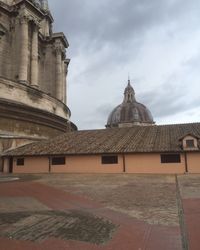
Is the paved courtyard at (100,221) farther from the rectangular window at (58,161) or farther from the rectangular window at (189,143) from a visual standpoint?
the rectangular window at (58,161)

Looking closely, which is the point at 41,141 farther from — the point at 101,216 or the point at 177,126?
the point at 101,216

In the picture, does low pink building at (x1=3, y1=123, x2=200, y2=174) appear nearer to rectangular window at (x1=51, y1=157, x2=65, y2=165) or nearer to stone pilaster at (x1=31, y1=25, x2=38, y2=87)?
rectangular window at (x1=51, y1=157, x2=65, y2=165)

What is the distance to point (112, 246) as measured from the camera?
226 inches

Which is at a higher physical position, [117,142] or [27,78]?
[27,78]

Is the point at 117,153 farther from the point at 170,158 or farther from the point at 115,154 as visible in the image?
the point at 170,158

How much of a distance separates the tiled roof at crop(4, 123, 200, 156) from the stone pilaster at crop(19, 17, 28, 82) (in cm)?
749

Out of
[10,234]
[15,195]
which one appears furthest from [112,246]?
[15,195]

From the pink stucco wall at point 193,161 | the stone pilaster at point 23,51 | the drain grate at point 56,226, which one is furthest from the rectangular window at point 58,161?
the drain grate at point 56,226

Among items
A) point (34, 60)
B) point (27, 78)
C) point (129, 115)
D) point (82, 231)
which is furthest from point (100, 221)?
point (129, 115)

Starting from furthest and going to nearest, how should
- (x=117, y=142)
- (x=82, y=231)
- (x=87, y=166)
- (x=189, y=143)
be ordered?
(x=117, y=142), (x=87, y=166), (x=189, y=143), (x=82, y=231)

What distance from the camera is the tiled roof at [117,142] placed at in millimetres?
23453

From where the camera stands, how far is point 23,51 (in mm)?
30281

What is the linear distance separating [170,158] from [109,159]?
504 centimetres

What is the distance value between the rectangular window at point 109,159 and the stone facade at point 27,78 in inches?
333
